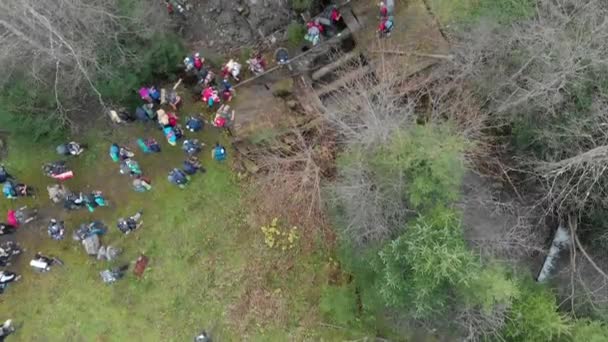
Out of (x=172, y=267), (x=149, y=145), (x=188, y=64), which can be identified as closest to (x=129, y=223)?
(x=172, y=267)

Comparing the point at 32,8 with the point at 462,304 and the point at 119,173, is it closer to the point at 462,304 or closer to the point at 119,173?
the point at 119,173

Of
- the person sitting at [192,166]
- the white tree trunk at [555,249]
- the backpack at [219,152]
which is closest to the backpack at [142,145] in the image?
the person sitting at [192,166]

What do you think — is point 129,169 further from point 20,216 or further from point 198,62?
point 198,62

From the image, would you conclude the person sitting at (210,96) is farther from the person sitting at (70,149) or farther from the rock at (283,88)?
the person sitting at (70,149)

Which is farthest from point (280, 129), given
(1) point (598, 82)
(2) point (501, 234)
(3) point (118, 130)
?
(1) point (598, 82)

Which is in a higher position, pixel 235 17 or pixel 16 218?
pixel 235 17

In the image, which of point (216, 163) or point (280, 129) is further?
point (216, 163)
